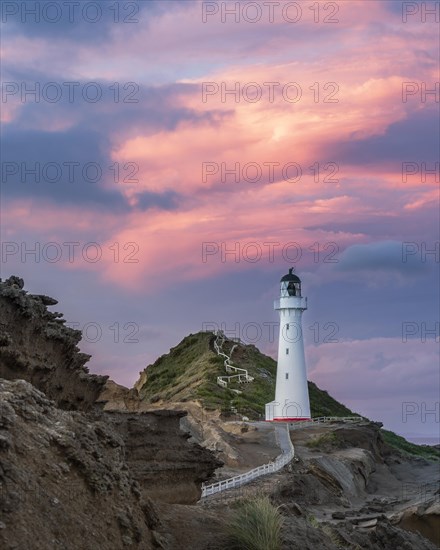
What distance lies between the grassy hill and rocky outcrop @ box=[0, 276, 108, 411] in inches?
1909

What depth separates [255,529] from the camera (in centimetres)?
1442

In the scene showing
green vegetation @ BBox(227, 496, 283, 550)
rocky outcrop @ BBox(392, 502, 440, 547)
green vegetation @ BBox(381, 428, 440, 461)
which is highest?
green vegetation @ BBox(381, 428, 440, 461)

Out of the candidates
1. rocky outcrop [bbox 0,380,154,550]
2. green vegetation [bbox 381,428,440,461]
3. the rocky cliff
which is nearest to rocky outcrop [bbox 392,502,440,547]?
the rocky cliff

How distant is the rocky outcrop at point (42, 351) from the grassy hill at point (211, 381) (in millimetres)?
48477

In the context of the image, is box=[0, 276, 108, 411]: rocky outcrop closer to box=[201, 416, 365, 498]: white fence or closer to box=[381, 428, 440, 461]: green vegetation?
box=[201, 416, 365, 498]: white fence

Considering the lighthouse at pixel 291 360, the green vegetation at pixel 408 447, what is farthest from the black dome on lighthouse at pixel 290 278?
the green vegetation at pixel 408 447

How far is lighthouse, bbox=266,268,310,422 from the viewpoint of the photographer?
216ft

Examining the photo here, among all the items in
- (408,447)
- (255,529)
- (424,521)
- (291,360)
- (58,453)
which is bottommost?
(255,529)

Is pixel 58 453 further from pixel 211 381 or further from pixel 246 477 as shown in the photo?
pixel 211 381

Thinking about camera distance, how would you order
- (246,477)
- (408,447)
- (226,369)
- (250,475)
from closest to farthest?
(246,477)
(250,475)
(226,369)
(408,447)

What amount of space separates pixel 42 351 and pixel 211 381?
6096 cm

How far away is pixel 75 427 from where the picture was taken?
505 inches

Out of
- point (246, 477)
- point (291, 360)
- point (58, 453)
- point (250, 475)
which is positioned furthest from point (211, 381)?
point (58, 453)

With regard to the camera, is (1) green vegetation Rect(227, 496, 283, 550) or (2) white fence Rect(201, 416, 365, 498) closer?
(1) green vegetation Rect(227, 496, 283, 550)
